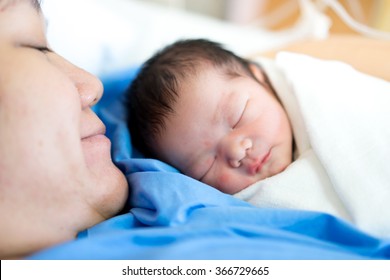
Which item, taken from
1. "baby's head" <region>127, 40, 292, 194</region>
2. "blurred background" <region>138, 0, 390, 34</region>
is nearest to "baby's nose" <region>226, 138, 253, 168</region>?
"baby's head" <region>127, 40, 292, 194</region>

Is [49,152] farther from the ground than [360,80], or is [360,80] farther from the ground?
[360,80]

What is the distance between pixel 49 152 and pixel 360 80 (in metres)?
→ 0.71

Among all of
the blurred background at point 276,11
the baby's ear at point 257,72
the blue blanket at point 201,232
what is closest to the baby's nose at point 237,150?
the blue blanket at point 201,232

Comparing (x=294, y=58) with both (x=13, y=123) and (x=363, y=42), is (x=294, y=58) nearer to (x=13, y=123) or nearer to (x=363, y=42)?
(x=363, y=42)

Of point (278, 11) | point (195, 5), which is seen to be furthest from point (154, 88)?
point (278, 11)

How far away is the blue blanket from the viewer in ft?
2.17

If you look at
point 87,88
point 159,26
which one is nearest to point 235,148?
point 87,88

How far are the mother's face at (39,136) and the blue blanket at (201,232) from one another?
0.27ft

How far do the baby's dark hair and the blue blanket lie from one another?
0.45ft

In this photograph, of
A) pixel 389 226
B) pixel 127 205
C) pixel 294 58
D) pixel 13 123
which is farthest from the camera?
pixel 294 58

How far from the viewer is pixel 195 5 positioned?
2254mm

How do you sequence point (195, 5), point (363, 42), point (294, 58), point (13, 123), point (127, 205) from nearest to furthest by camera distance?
point (13, 123), point (127, 205), point (294, 58), point (363, 42), point (195, 5)

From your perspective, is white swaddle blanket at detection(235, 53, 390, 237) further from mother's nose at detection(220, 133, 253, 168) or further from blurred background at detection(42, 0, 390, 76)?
blurred background at detection(42, 0, 390, 76)

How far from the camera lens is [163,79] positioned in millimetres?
1008
